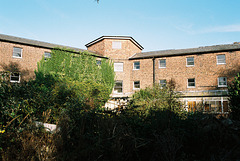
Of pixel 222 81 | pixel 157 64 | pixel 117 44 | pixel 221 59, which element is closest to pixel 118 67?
pixel 117 44

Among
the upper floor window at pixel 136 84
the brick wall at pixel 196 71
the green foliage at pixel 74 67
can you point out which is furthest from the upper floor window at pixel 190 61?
the green foliage at pixel 74 67

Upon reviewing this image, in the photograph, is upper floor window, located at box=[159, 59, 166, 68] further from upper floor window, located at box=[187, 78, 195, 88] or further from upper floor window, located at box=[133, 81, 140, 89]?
upper floor window, located at box=[133, 81, 140, 89]

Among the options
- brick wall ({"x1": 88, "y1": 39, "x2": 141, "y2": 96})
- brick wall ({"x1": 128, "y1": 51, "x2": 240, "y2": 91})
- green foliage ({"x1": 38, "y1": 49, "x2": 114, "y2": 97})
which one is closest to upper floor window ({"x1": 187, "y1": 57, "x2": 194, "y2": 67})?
brick wall ({"x1": 128, "y1": 51, "x2": 240, "y2": 91})

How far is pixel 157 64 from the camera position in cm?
2527

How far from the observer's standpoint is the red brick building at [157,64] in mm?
19969

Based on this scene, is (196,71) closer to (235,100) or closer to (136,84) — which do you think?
(136,84)

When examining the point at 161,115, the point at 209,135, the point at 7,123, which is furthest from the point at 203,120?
the point at 7,123

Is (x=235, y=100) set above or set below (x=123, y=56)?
below

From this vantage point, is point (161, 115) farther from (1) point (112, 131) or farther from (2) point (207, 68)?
(2) point (207, 68)

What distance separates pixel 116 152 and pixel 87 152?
23.2 inches

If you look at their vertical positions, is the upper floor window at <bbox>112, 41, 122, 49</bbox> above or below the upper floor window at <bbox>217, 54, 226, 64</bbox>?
above

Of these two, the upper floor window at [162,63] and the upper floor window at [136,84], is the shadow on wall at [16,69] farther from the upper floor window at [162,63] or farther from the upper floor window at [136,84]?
the upper floor window at [162,63]

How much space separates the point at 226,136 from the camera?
445 centimetres

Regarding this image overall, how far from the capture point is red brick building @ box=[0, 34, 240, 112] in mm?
19969
